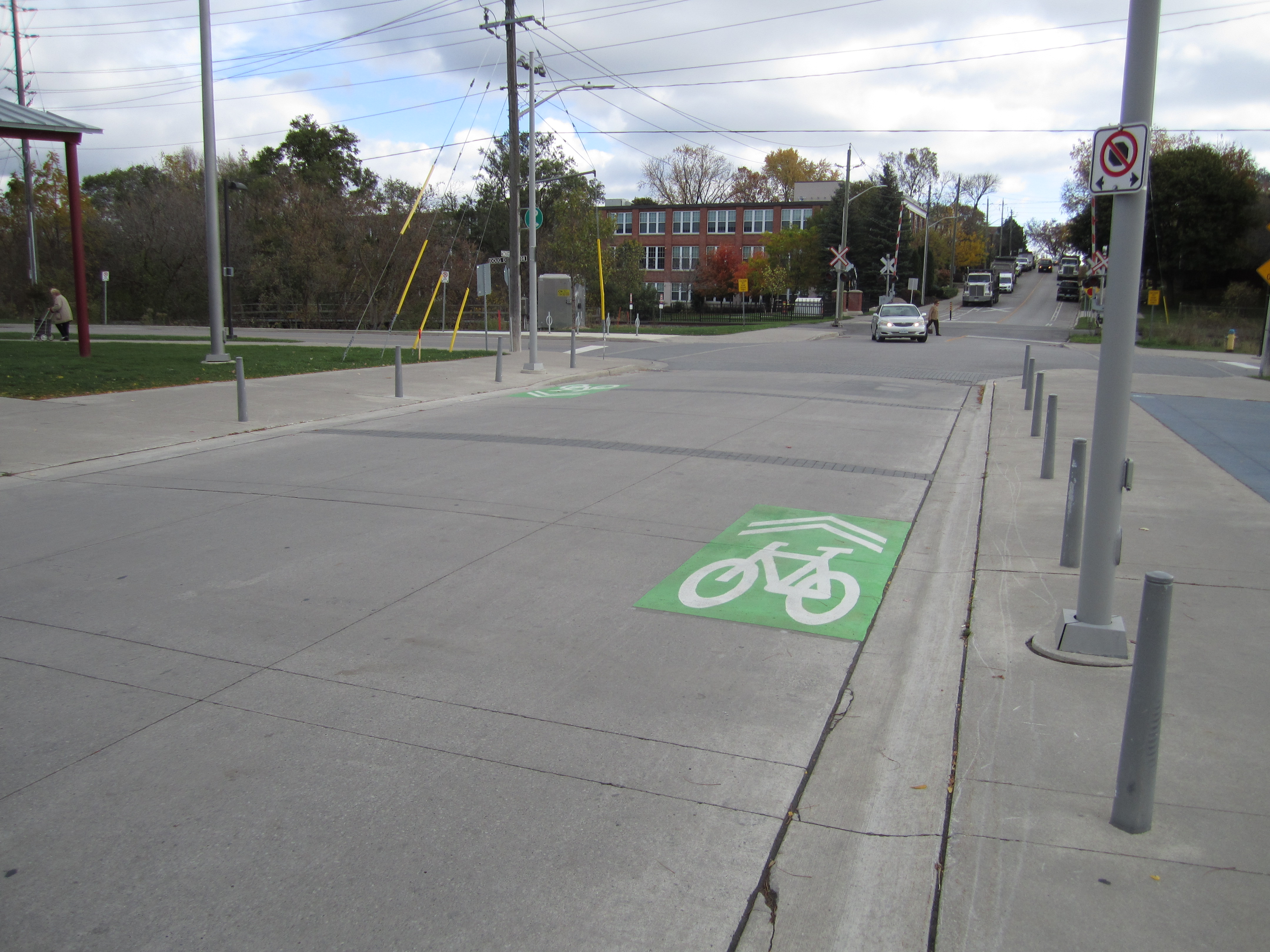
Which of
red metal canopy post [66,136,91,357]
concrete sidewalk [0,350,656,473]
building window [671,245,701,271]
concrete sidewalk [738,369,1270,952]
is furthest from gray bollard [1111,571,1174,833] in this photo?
building window [671,245,701,271]

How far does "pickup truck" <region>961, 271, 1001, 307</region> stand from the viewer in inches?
3167

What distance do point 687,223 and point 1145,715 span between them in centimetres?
9238

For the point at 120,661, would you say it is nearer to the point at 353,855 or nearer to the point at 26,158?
the point at 353,855

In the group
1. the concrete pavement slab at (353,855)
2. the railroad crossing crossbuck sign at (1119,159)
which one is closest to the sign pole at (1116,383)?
the railroad crossing crossbuck sign at (1119,159)

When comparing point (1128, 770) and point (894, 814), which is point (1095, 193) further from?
point (894, 814)

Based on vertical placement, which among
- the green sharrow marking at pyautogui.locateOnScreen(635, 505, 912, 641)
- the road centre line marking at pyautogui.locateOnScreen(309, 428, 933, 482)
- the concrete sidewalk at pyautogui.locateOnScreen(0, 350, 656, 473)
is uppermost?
the concrete sidewalk at pyautogui.locateOnScreen(0, 350, 656, 473)

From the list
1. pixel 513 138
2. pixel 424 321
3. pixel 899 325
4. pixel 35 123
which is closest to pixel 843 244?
pixel 899 325

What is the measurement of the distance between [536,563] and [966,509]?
4602mm

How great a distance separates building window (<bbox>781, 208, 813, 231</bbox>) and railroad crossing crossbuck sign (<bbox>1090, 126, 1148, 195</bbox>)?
85443mm

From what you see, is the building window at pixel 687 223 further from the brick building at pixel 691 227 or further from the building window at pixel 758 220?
the building window at pixel 758 220

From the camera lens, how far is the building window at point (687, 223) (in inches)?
3612

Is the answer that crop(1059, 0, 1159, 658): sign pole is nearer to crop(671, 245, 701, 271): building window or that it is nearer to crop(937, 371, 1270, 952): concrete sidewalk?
crop(937, 371, 1270, 952): concrete sidewalk

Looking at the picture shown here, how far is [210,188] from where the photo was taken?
70.8 feet

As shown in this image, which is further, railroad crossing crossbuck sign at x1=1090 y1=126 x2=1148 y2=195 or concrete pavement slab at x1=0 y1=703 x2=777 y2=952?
railroad crossing crossbuck sign at x1=1090 y1=126 x2=1148 y2=195
